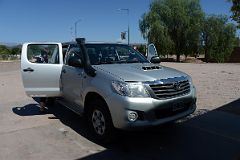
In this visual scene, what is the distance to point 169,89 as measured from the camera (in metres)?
5.27

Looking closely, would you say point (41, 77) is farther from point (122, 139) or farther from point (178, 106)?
point (178, 106)

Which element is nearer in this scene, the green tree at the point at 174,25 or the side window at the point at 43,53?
the side window at the point at 43,53

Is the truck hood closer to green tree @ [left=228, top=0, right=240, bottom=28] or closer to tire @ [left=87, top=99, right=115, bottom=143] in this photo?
tire @ [left=87, top=99, right=115, bottom=143]

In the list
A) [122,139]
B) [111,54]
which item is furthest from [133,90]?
[111,54]

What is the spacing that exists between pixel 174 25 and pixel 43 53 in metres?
40.0

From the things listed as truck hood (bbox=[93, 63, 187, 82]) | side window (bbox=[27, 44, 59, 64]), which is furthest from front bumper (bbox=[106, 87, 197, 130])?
side window (bbox=[27, 44, 59, 64])

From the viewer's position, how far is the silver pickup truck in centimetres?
504

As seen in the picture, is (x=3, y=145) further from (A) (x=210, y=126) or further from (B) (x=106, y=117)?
(A) (x=210, y=126)

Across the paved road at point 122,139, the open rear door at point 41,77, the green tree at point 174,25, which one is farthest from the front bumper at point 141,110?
the green tree at point 174,25

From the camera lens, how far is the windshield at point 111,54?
6369mm

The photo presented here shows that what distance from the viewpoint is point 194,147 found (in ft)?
17.8

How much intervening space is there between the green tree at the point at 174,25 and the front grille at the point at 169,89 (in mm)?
38760

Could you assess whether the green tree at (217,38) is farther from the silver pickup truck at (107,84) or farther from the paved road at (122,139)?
the silver pickup truck at (107,84)

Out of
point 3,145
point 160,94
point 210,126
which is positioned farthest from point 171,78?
point 3,145
